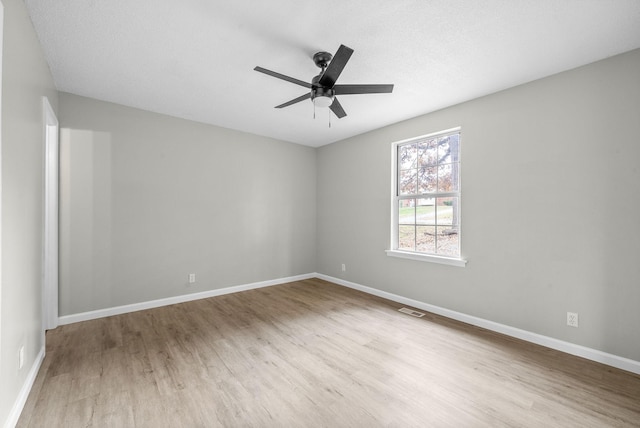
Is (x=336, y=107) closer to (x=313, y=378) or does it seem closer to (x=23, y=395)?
(x=313, y=378)

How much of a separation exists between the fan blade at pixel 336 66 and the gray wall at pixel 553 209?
1.95 meters

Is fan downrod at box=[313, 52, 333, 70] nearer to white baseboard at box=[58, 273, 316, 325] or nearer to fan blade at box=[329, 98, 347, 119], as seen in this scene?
fan blade at box=[329, 98, 347, 119]

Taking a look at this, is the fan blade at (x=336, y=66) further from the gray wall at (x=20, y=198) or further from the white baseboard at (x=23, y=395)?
the white baseboard at (x=23, y=395)

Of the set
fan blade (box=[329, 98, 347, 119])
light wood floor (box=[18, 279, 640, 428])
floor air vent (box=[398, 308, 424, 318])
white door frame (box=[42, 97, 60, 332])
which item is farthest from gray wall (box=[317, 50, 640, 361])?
white door frame (box=[42, 97, 60, 332])

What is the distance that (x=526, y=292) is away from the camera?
9.04ft

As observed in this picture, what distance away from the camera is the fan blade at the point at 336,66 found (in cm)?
176

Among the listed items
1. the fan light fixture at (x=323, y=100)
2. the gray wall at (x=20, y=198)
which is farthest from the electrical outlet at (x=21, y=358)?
the fan light fixture at (x=323, y=100)

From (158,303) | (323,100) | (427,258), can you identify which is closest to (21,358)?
(158,303)

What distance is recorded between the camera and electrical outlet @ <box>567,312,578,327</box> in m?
2.47

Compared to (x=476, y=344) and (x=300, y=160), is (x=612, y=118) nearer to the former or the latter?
(x=476, y=344)

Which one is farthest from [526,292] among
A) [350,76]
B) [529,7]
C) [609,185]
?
[350,76]

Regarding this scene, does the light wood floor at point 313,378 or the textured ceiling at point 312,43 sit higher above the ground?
the textured ceiling at point 312,43

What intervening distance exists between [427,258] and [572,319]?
1.45 metres

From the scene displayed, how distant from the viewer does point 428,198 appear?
367cm
